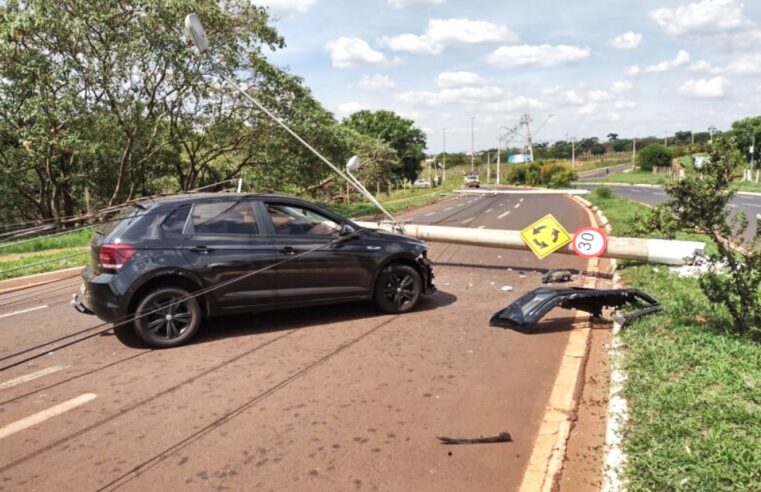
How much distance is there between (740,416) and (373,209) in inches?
890

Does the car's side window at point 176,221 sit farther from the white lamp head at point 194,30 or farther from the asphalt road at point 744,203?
the asphalt road at point 744,203

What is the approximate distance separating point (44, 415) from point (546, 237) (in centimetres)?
730

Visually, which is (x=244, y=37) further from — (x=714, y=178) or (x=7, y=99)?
(x=714, y=178)

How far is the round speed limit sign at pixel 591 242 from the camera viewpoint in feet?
29.4

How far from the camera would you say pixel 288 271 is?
6496 millimetres

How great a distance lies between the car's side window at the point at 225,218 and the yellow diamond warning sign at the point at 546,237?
4827 mm

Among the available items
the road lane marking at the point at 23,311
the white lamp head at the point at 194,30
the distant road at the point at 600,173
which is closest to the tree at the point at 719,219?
the white lamp head at the point at 194,30

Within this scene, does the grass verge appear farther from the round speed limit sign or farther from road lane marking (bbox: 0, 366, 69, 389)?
road lane marking (bbox: 0, 366, 69, 389)

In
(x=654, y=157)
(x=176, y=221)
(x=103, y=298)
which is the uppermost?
(x=654, y=157)

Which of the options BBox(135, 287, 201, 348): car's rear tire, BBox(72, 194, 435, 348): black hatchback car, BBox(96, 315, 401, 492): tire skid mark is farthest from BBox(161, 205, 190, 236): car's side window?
BBox(96, 315, 401, 492): tire skid mark

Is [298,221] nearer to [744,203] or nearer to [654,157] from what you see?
[744,203]

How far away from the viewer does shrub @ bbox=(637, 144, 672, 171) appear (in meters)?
92.6

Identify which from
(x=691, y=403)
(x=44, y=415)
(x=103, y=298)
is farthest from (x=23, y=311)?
(x=691, y=403)

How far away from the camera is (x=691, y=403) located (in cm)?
395
